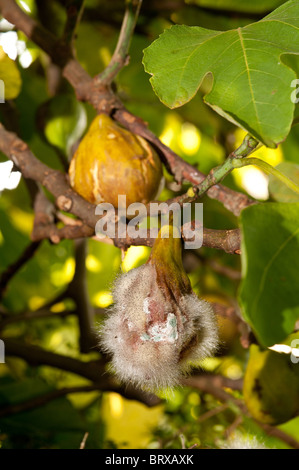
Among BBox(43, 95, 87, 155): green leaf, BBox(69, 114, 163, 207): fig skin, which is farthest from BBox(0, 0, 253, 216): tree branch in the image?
BBox(43, 95, 87, 155): green leaf

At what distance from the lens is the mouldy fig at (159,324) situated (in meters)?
0.53

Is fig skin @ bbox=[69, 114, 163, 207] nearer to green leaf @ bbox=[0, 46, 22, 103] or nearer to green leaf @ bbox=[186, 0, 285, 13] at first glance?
green leaf @ bbox=[0, 46, 22, 103]

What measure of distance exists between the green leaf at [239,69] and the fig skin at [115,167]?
0.53 ft

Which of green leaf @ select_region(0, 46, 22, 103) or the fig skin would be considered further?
green leaf @ select_region(0, 46, 22, 103)

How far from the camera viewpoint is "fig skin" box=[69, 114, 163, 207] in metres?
0.68

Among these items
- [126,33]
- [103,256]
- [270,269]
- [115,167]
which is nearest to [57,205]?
[115,167]

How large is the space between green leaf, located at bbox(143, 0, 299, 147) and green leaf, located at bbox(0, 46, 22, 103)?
400 millimetres

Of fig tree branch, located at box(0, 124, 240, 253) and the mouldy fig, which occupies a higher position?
fig tree branch, located at box(0, 124, 240, 253)

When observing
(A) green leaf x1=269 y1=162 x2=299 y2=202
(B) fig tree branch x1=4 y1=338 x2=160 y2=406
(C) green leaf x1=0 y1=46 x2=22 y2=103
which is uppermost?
(C) green leaf x1=0 y1=46 x2=22 y2=103

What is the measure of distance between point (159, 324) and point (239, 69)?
27cm

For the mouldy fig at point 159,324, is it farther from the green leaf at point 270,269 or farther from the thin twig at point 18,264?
the thin twig at point 18,264

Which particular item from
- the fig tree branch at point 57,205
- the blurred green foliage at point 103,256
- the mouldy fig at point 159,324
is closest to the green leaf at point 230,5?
the blurred green foliage at point 103,256

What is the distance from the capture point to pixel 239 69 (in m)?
0.52

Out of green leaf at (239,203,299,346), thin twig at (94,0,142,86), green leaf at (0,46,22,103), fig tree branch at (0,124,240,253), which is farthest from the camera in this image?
green leaf at (0,46,22,103)
